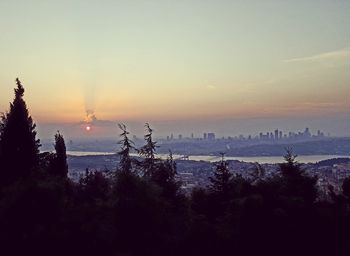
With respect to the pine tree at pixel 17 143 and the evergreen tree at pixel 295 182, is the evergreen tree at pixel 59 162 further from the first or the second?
the evergreen tree at pixel 295 182

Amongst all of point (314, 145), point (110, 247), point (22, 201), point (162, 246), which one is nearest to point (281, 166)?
point (162, 246)

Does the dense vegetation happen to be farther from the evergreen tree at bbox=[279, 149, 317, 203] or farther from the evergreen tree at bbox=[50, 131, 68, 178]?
the evergreen tree at bbox=[50, 131, 68, 178]

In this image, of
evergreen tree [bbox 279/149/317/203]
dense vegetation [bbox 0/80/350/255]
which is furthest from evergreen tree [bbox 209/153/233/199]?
evergreen tree [bbox 279/149/317/203]

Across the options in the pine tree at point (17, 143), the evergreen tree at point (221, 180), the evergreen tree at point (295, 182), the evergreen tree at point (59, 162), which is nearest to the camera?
the evergreen tree at point (295, 182)

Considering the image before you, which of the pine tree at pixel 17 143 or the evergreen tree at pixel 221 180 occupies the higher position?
the pine tree at pixel 17 143

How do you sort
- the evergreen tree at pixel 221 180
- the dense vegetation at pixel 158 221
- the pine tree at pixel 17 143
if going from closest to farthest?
the dense vegetation at pixel 158 221 → the pine tree at pixel 17 143 → the evergreen tree at pixel 221 180

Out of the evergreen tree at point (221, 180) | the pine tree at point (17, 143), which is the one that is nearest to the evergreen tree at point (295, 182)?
the evergreen tree at point (221, 180)

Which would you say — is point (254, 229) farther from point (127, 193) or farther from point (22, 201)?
point (22, 201)
